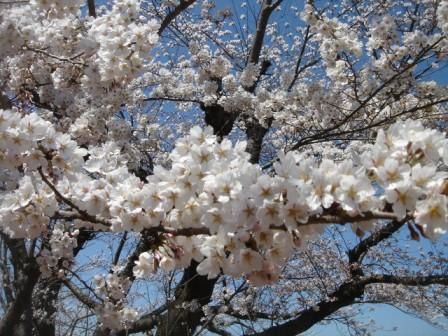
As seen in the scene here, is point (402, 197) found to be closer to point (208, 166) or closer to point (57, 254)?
point (208, 166)

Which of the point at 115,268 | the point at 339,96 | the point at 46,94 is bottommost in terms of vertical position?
the point at 115,268

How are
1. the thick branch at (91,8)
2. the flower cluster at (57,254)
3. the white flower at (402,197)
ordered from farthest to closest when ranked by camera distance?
the thick branch at (91,8)
the flower cluster at (57,254)
the white flower at (402,197)

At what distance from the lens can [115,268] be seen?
5727 mm

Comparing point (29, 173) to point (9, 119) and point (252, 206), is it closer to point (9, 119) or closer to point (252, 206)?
point (9, 119)

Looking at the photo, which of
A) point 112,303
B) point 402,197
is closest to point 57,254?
point 112,303

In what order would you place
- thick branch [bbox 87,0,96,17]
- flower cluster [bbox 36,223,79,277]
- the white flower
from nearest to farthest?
1. the white flower
2. flower cluster [bbox 36,223,79,277]
3. thick branch [bbox 87,0,96,17]

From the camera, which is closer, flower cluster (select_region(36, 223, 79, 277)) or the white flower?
the white flower

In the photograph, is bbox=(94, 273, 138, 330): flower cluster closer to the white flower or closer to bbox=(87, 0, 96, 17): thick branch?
bbox=(87, 0, 96, 17): thick branch

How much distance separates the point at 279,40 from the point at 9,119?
8933 millimetres

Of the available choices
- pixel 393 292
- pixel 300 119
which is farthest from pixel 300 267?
pixel 300 119

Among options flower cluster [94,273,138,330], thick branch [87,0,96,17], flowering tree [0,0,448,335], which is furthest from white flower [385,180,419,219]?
thick branch [87,0,96,17]

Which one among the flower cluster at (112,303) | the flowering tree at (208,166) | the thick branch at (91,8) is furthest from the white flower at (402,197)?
the thick branch at (91,8)

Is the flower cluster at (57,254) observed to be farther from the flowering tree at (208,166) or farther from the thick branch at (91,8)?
the thick branch at (91,8)

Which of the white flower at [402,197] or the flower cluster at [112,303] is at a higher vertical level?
the flower cluster at [112,303]
